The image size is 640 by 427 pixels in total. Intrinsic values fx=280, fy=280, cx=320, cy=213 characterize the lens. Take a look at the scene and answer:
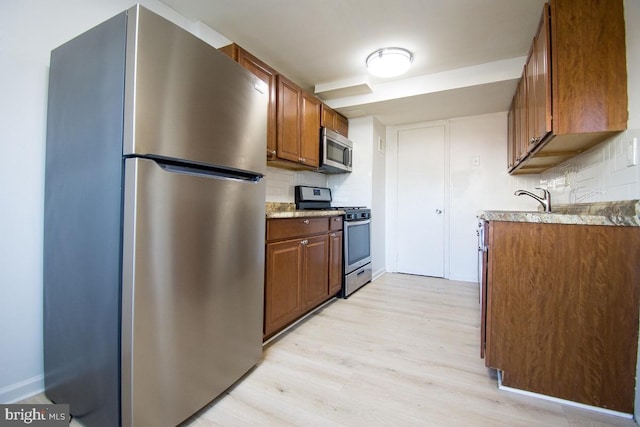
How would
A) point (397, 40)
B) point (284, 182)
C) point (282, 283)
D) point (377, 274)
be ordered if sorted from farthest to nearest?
point (377, 274)
point (284, 182)
point (397, 40)
point (282, 283)

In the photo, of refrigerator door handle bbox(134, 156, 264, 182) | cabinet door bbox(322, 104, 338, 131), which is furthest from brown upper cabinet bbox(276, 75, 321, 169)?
refrigerator door handle bbox(134, 156, 264, 182)

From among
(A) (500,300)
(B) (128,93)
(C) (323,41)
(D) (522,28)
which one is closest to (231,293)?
(B) (128,93)

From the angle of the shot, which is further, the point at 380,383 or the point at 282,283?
the point at 282,283

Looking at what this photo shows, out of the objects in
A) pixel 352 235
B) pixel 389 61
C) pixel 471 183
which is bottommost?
pixel 352 235

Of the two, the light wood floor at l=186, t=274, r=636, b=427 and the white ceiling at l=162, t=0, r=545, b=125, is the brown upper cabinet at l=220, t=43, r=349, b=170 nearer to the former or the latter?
the white ceiling at l=162, t=0, r=545, b=125

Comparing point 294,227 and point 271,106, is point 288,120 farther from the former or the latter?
point 294,227

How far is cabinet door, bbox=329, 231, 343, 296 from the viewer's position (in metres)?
2.75

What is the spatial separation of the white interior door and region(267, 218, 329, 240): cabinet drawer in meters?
1.83

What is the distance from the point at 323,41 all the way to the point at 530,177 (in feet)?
9.50

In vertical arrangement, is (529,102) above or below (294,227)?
above

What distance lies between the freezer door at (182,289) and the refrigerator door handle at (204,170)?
3 centimetres

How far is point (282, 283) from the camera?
204cm

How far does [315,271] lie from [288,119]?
1.41 m

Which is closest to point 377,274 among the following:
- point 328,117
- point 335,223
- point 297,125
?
point 335,223
